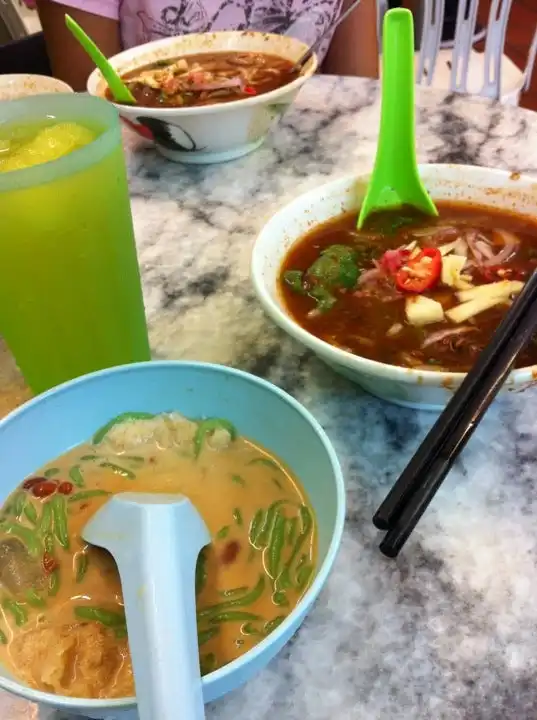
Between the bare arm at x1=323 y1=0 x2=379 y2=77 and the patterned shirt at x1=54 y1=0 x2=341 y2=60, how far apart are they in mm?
71

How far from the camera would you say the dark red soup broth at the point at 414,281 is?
897 mm

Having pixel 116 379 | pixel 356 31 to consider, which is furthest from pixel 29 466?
pixel 356 31

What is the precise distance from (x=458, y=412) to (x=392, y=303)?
286mm

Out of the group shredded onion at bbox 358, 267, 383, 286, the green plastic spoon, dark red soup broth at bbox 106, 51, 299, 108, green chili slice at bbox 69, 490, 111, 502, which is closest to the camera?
green chili slice at bbox 69, 490, 111, 502

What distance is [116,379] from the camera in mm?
774

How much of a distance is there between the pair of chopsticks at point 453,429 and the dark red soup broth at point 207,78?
103cm

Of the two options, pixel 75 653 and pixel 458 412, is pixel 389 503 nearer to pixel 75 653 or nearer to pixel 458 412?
pixel 458 412

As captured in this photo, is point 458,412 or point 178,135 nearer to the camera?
point 458,412

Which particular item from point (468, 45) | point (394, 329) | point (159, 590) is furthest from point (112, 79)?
point (468, 45)

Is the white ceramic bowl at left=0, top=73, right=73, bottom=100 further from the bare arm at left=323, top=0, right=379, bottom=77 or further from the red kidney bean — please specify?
the red kidney bean

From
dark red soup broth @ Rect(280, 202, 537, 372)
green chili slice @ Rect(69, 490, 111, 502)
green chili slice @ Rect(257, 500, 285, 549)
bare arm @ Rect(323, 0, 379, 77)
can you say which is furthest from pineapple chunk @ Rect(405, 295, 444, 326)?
bare arm @ Rect(323, 0, 379, 77)

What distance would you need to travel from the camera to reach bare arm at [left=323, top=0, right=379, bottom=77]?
2.25 meters

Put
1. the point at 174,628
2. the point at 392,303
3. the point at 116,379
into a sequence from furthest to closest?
the point at 392,303 → the point at 116,379 → the point at 174,628

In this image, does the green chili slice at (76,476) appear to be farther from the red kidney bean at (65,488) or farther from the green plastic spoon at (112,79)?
the green plastic spoon at (112,79)
